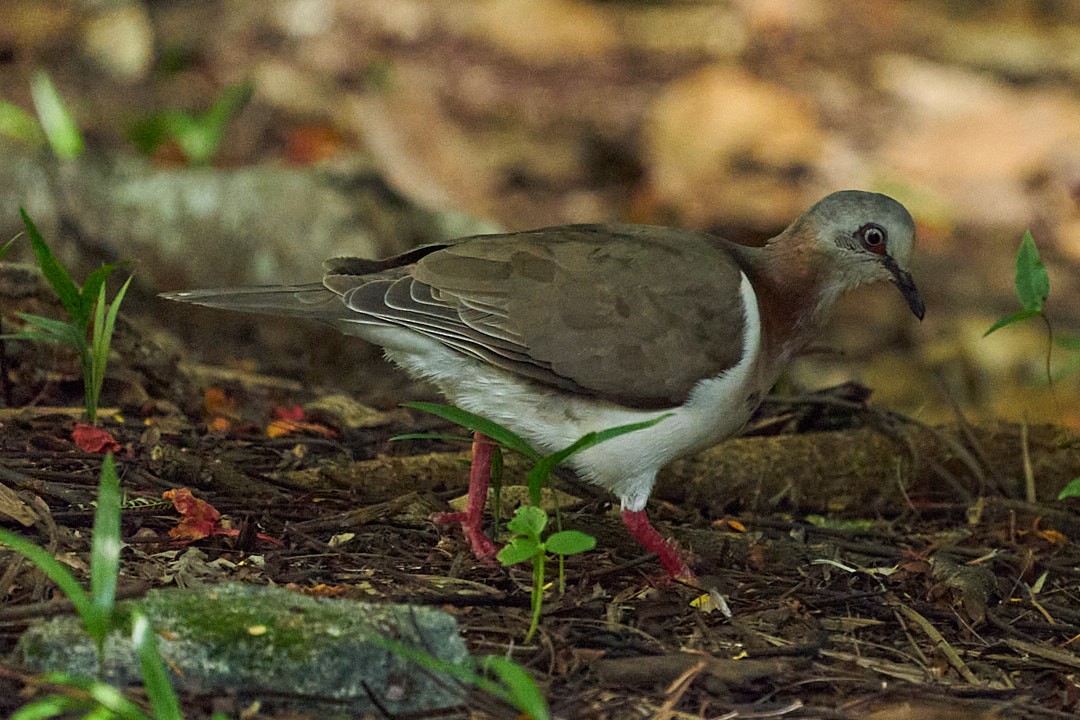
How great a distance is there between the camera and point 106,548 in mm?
2842

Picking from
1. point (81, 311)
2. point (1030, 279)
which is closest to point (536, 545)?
point (81, 311)

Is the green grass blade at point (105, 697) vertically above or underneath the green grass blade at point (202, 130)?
above

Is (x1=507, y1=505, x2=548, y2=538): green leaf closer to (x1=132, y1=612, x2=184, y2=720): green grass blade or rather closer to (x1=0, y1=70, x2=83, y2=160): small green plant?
(x1=132, y1=612, x2=184, y2=720): green grass blade

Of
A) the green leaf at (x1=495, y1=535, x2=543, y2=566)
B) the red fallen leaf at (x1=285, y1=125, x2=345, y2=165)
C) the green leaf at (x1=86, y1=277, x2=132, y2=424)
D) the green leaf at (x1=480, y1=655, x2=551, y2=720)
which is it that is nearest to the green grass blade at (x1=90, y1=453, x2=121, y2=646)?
the green leaf at (x1=480, y1=655, x2=551, y2=720)

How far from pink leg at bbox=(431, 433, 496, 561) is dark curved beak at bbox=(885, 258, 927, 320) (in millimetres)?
1543

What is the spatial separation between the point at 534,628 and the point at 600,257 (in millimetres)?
1472

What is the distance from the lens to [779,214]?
9531 mm

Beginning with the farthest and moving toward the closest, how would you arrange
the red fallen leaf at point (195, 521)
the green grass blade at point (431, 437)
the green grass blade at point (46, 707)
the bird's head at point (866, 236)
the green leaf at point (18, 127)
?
the green leaf at point (18, 127), the bird's head at point (866, 236), the red fallen leaf at point (195, 521), the green grass blade at point (431, 437), the green grass blade at point (46, 707)

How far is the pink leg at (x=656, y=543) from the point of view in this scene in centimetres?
410

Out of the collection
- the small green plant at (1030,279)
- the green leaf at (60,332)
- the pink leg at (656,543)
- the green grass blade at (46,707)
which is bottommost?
the pink leg at (656,543)

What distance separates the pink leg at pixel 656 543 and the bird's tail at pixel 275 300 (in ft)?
3.95

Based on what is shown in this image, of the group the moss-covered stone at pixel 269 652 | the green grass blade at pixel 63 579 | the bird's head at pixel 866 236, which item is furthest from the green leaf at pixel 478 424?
the bird's head at pixel 866 236

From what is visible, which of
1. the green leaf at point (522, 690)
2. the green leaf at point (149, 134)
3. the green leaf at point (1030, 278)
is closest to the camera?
the green leaf at point (522, 690)

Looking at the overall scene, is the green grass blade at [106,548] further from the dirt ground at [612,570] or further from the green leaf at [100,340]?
the green leaf at [100,340]
